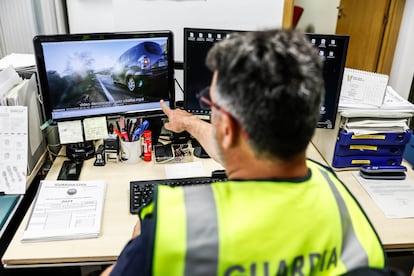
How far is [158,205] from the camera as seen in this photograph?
2.57 ft

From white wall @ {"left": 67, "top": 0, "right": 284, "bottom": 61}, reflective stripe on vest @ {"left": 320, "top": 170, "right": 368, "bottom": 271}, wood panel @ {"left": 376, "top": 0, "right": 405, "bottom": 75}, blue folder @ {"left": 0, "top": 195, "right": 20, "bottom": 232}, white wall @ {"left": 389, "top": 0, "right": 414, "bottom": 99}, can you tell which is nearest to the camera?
reflective stripe on vest @ {"left": 320, "top": 170, "right": 368, "bottom": 271}

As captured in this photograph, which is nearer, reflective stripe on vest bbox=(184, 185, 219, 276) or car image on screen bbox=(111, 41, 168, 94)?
reflective stripe on vest bbox=(184, 185, 219, 276)

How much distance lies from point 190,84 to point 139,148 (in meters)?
0.34

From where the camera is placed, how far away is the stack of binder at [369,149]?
1673 millimetres

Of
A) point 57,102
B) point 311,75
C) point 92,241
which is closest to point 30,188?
point 57,102

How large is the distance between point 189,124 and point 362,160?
0.73 metres

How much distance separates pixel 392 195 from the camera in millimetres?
1551

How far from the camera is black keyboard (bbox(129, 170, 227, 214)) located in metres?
1.42

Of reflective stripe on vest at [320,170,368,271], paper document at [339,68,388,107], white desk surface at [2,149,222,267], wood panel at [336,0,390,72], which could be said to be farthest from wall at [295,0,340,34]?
reflective stripe on vest at [320,170,368,271]

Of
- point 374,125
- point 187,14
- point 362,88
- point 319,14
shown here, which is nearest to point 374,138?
point 374,125

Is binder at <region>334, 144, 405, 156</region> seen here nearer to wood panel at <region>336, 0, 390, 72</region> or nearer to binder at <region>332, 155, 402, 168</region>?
binder at <region>332, 155, 402, 168</region>

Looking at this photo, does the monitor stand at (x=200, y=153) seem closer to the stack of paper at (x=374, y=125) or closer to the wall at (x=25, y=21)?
the stack of paper at (x=374, y=125)

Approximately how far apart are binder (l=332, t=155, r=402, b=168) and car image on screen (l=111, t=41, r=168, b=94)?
0.80 m

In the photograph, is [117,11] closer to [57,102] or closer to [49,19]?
[49,19]
